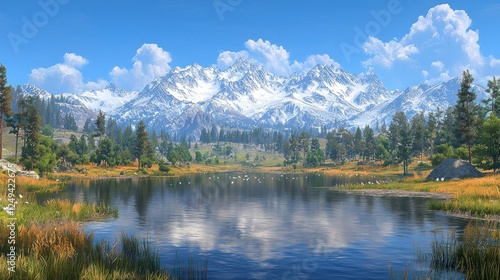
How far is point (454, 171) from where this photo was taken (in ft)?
318

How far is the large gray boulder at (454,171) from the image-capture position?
95875 mm

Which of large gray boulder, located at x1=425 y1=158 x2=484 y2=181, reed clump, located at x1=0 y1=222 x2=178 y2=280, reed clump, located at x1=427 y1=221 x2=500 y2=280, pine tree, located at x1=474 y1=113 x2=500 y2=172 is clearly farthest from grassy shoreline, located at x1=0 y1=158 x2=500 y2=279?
pine tree, located at x1=474 y1=113 x2=500 y2=172

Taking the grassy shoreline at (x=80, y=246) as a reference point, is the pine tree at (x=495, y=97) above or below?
above

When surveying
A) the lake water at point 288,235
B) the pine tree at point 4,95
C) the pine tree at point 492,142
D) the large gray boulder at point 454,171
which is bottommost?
the lake water at point 288,235

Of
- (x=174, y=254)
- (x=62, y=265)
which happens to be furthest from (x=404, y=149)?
(x=62, y=265)

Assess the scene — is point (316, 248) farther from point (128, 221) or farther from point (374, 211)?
point (374, 211)

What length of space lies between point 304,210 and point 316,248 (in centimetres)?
2819

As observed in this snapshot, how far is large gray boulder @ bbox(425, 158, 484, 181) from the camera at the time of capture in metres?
95.9

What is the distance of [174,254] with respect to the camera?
32.3 meters

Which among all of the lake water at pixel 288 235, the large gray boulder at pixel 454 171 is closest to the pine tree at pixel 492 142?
the large gray boulder at pixel 454 171

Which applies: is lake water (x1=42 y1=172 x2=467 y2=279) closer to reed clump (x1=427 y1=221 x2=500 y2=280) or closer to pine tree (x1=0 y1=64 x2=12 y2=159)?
reed clump (x1=427 y1=221 x2=500 y2=280)

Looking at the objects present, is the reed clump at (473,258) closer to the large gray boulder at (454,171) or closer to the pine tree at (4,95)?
the large gray boulder at (454,171)

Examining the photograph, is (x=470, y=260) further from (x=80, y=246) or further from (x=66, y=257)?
(x=80, y=246)

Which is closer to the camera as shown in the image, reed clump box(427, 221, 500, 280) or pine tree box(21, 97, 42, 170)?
reed clump box(427, 221, 500, 280)
